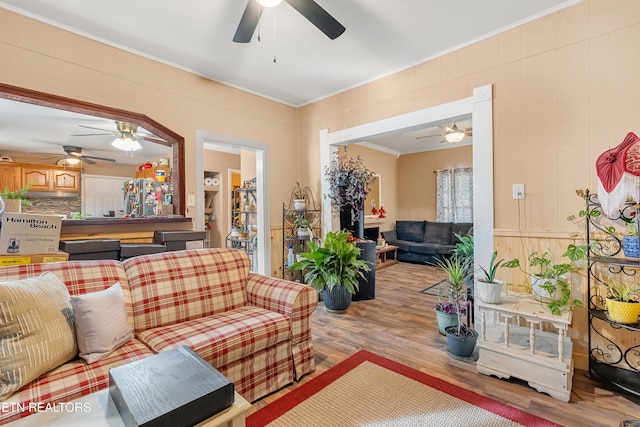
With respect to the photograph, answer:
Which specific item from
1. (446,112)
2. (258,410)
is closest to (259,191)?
(446,112)

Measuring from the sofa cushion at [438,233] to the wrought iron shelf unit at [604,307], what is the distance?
12.8 feet

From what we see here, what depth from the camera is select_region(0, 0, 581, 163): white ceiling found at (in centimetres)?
214

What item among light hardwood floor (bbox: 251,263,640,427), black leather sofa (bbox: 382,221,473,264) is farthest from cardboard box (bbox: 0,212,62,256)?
black leather sofa (bbox: 382,221,473,264)

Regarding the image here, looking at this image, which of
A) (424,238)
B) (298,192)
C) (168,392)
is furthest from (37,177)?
(424,238)

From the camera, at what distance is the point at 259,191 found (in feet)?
12.6

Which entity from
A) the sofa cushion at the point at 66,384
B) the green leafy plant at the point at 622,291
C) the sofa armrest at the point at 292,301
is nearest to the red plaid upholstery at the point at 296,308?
the sofa armrest at the point at 292,301

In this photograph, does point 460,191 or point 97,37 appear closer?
point 97,37

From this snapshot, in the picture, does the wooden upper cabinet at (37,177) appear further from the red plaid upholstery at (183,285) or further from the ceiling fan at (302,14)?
the ceiling fan at (302,14)

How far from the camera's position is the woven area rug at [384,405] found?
5.16 ft

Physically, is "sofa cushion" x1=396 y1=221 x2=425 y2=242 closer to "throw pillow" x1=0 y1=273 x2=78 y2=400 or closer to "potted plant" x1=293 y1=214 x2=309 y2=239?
"potted plant" x1=293 y1=214 x2=309 y2=239

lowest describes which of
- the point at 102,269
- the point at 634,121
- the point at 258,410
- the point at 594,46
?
the point at 258,410

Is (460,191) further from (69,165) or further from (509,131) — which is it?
(69,165)

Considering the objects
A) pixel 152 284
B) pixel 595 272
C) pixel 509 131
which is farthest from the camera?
pixel 509 131

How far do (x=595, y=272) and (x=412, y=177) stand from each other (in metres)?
5.19
